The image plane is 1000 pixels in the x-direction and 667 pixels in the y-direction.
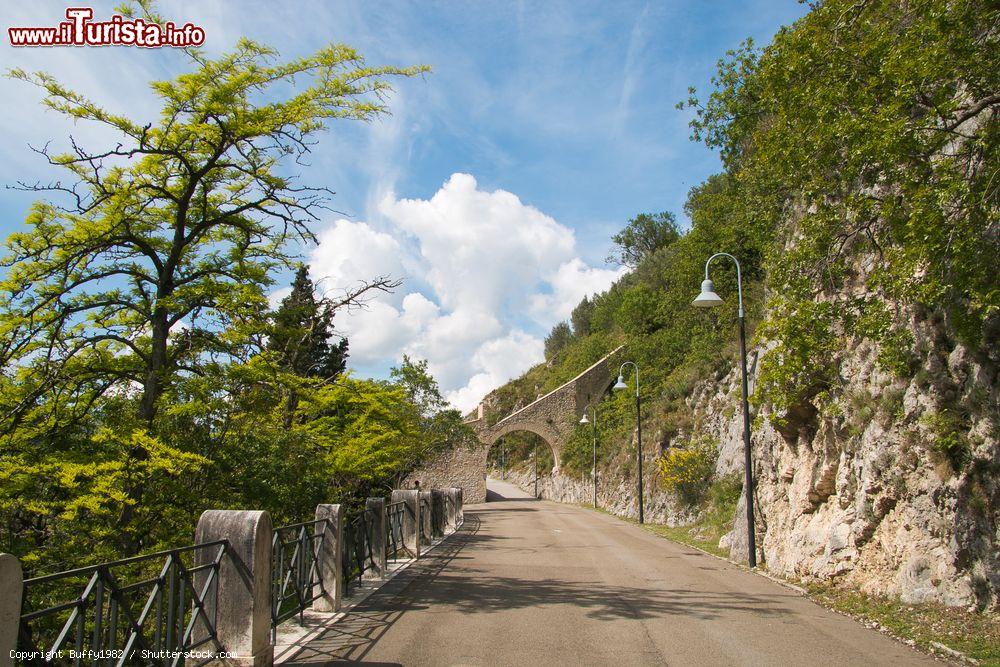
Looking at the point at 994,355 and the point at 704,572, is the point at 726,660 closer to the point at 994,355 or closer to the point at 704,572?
the point at 994,355

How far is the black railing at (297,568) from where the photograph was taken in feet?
23.7

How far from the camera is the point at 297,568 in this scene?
303 inches

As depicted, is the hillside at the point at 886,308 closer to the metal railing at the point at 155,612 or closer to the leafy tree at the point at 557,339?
the metal railing at the point at 155,612

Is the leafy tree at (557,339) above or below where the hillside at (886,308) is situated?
above

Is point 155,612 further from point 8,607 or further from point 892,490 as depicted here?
point 892,490

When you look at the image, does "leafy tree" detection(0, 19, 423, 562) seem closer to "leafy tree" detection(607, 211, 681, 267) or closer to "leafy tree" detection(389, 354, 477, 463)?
"leafy tree" detection(389, 354, 477, 463)

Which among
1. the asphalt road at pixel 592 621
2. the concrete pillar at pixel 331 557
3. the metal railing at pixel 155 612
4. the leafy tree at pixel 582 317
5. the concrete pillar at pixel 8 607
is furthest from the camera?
the leafy tree at pixel 582 317

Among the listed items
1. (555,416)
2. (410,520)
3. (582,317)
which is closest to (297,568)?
(410,520)

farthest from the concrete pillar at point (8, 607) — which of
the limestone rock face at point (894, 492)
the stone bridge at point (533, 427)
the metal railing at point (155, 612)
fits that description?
the stone bridge at point (533, 427)

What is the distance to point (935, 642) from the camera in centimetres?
703

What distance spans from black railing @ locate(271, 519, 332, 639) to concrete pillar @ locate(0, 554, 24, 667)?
3.35m

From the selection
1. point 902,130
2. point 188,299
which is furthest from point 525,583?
point 902,130

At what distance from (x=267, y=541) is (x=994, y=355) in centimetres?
869

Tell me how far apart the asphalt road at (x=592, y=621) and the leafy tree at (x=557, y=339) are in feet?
224
